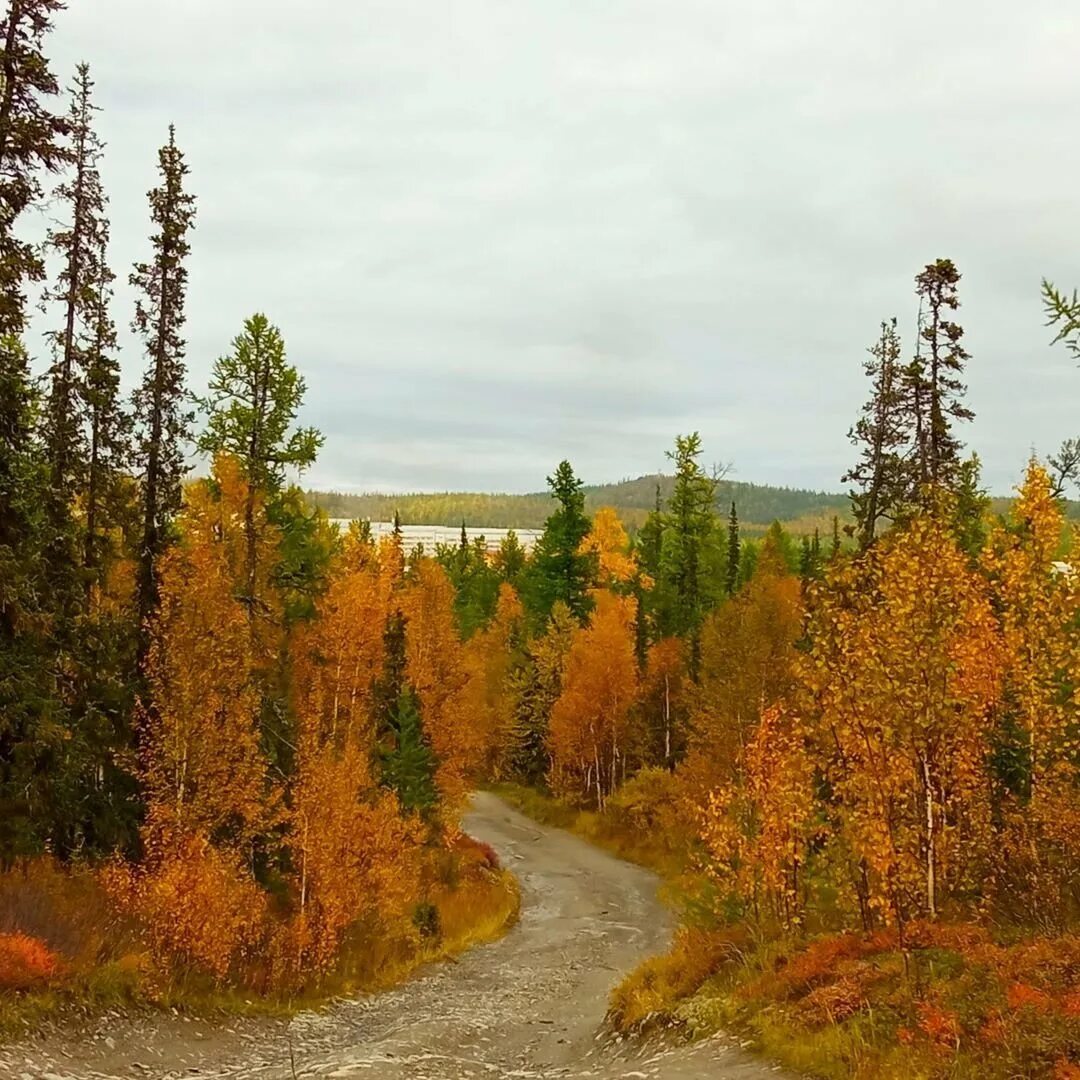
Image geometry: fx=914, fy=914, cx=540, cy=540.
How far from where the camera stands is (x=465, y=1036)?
20203 millimetres

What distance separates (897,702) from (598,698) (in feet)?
136

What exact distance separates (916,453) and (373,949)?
23.9 metres

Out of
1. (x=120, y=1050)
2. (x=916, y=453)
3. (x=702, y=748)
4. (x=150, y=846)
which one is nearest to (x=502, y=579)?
(x=702, y=748)

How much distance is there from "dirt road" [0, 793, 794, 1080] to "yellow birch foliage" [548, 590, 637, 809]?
60.6 feet

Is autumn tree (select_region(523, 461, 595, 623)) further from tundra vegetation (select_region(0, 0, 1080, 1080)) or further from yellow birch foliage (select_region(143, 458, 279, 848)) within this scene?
yellow birch foliage (select_region(143, 458, 279, 848))

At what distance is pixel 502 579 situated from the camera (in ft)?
303

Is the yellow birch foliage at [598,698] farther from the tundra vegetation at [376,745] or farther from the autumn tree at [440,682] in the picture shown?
the tundra vegetation at [376,745]

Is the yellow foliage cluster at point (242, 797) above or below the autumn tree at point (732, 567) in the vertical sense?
below

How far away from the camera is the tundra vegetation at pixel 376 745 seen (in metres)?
14.8

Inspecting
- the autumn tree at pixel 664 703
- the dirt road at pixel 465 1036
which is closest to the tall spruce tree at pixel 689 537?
the autumn tree at pixel 664 703

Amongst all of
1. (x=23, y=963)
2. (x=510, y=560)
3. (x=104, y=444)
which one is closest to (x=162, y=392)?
(x=104, y=444)

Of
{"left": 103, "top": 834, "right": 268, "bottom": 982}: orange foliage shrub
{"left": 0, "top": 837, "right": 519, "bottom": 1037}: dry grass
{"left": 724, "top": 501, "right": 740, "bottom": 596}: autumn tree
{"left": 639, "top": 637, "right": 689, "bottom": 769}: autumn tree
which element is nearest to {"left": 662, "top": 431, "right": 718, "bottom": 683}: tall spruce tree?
{"left": 639, "top": 637, "right": 689, "bottom": 769}: autumn tree

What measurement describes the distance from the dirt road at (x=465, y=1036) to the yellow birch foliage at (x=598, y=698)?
18479 mm

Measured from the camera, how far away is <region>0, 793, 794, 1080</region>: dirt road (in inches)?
564
